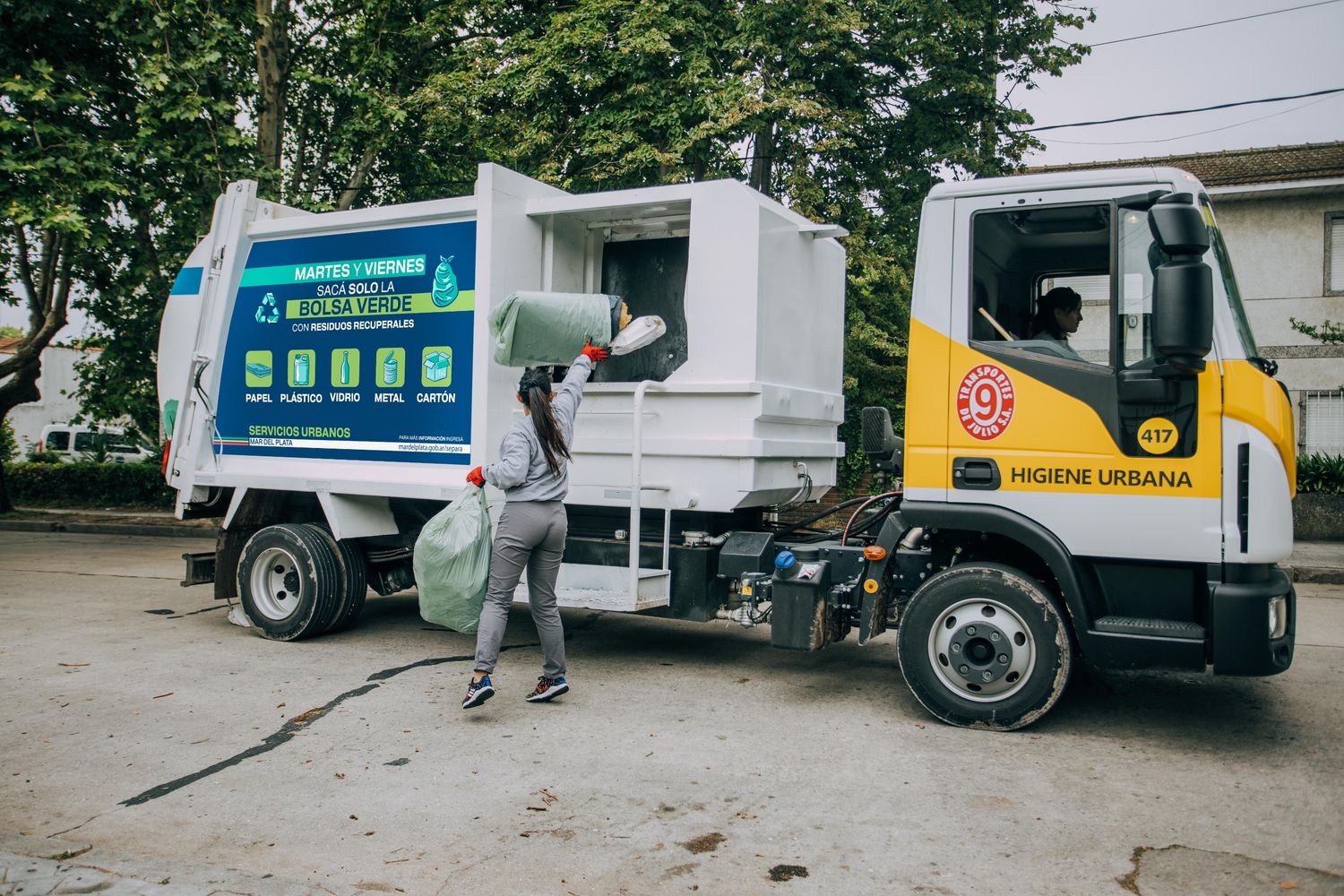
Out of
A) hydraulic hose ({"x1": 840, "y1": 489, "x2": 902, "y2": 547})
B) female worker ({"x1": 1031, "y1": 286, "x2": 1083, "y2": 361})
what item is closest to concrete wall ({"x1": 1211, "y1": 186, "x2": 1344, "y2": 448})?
hydraulic hose ({"x1": 840, "y1": 489, "x2": 902, "y2": 547})

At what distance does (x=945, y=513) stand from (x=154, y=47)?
12133 millimetres

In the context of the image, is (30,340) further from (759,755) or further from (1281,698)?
(1281,698)

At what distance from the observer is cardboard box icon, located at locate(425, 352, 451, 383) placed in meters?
6.96

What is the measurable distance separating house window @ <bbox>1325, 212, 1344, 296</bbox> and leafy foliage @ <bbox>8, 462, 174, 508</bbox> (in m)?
22.4

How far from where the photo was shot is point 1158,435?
16.1ft

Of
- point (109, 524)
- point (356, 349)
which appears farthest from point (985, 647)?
point (109, 524)

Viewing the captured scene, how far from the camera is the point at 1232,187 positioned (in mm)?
19266

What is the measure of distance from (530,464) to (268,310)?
3.37 metres

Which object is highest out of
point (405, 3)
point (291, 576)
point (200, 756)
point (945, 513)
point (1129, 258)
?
point (405, 3)

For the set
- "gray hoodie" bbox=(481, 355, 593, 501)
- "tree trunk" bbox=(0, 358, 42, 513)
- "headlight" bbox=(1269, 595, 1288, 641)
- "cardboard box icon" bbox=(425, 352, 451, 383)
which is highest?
"tree trunk" bbox=(0, 358, 42, 513)

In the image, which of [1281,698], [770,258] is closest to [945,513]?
[770,258]

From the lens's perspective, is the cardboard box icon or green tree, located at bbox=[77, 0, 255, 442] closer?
the cardboard box icon

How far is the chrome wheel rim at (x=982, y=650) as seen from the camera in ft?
17.0

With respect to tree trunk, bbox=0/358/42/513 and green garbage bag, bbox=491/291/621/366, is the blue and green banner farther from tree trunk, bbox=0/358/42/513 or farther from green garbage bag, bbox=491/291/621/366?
tree trunk, bbox=0/358/42/513
